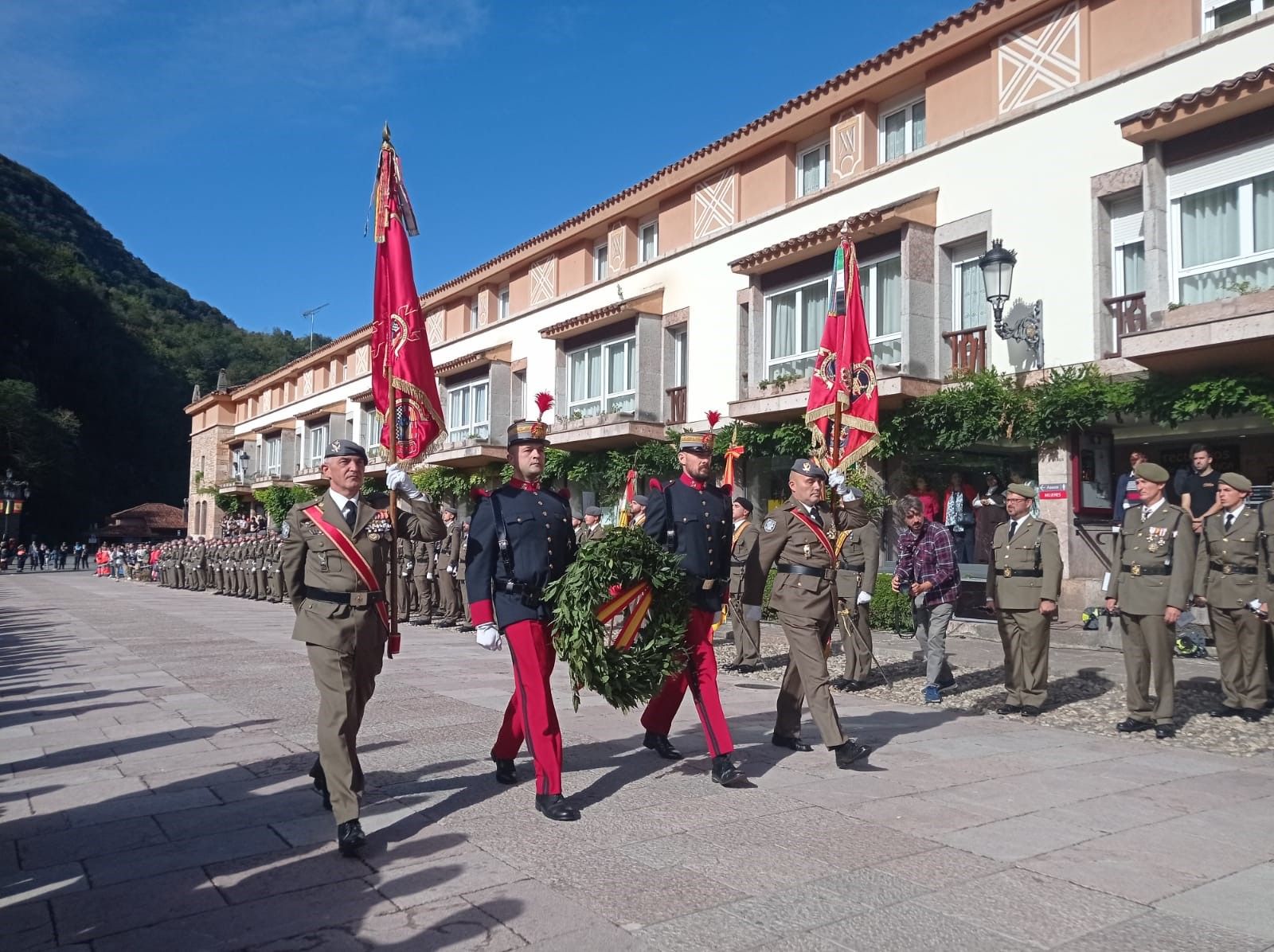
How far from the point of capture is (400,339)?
6.71 metres

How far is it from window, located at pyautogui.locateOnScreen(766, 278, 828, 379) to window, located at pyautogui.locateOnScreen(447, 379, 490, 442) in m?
12.6

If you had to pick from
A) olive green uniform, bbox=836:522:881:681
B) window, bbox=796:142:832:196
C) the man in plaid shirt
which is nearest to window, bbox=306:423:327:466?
window, bbox=796:142:832:196

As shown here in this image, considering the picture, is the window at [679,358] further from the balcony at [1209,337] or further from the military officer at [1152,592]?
the military officer at [1152,592]

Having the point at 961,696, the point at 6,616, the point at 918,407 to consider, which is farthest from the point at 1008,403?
the point at 6,616

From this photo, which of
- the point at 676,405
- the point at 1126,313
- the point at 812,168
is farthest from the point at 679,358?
the point at 1126,313

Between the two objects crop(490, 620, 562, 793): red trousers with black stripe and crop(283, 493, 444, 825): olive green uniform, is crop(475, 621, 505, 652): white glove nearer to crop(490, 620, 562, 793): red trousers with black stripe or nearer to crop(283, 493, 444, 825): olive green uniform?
crop(490, 620, 562, 793): red trousers with black stripe

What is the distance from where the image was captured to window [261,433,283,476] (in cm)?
5109

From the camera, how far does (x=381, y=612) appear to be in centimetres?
519

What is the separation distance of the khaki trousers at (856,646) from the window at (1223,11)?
33.3 ft

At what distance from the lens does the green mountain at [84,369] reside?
5953 cm

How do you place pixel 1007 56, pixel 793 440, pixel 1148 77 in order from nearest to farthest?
pixel 1148 77 < pixel 1007 56 < pixel 793 440

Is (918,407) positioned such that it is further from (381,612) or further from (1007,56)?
(381,612)

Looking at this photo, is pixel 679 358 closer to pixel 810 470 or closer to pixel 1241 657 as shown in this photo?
pixel 1241 657

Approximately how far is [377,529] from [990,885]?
335cm
